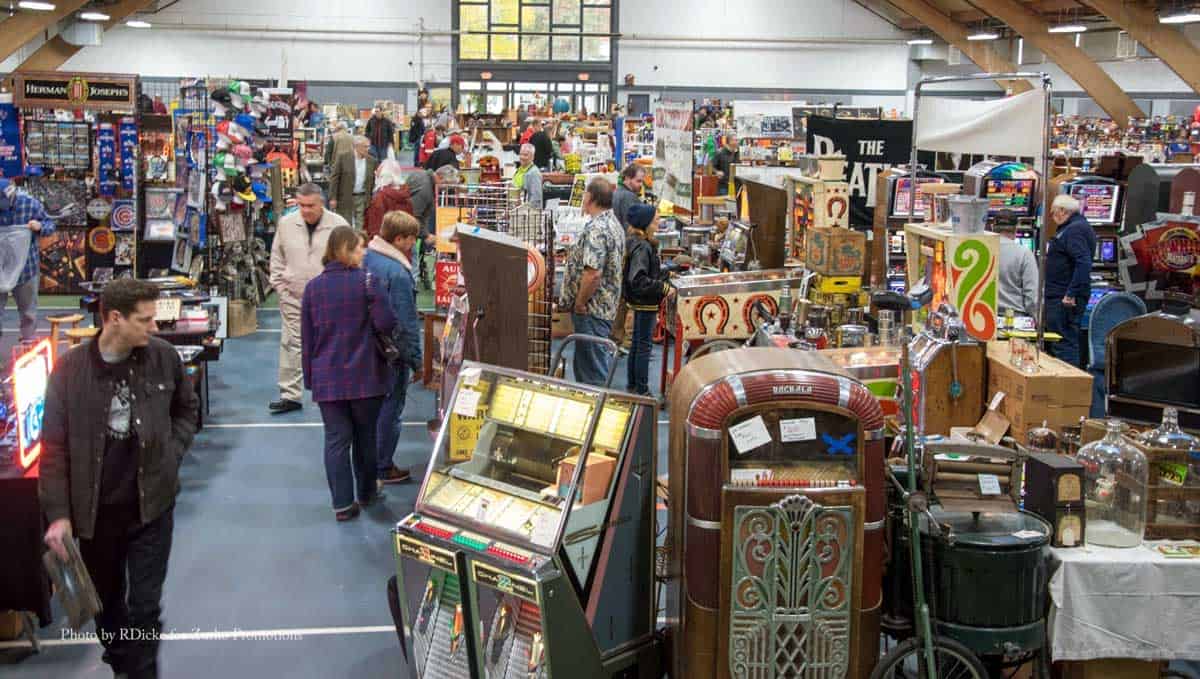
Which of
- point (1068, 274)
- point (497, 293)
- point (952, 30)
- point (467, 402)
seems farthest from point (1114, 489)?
point (952, 30)

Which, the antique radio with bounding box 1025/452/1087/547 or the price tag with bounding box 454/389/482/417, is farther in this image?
the price tag with bounding box 454/389/482/417

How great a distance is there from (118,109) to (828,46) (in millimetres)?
25013

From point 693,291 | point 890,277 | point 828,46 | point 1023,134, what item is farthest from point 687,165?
point 828,46

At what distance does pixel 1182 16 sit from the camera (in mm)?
21125

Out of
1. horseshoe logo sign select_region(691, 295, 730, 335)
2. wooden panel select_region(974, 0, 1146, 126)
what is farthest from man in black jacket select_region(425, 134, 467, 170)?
wooden panel select_region(974, 0, 1146, 126)

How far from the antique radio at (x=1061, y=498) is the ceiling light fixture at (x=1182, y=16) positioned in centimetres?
1993

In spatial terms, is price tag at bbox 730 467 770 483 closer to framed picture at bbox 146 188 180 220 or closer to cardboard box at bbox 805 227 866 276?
cardboard box at bbox 805 227 866 276

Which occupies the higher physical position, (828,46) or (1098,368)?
(828,46)

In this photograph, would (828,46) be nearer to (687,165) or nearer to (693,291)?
(687,165)

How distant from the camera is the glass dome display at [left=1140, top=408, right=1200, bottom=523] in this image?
4090mm

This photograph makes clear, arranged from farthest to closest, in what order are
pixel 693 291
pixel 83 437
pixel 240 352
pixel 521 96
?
pixel 521 96 → pixel 240 352 → pixel 693 291 → pixel 83 437

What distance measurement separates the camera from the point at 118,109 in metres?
11.0

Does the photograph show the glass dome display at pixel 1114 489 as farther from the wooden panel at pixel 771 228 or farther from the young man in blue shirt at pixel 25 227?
the young man in blue shirt at pixel 25 227

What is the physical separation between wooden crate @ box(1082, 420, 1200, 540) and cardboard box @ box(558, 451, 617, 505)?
1.82m
